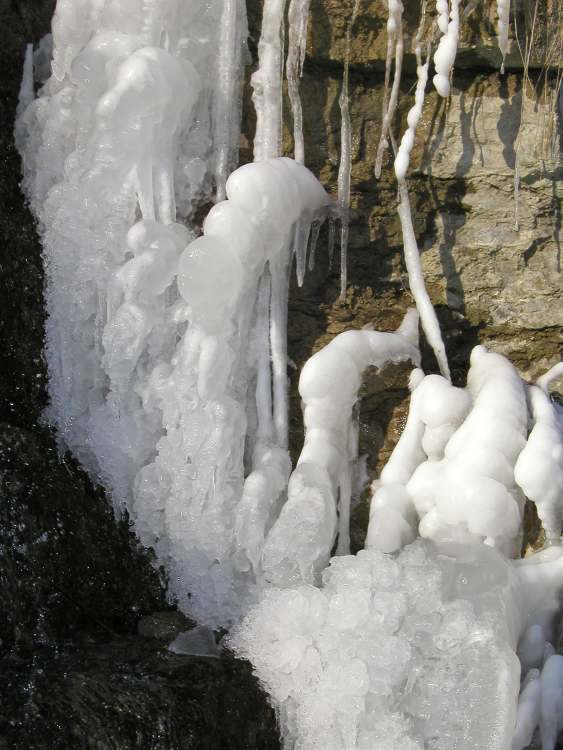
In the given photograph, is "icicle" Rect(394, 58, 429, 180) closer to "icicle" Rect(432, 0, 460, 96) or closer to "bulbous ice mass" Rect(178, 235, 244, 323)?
"icicle" Rect(432, 0, 460, 96)

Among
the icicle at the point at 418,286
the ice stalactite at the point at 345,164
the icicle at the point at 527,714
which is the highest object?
the ice stalactite at the point at 345,164

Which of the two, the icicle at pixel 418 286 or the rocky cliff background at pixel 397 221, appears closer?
the rocky cliff background at pixel 397 221

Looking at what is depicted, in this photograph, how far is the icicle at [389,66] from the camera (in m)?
3.72

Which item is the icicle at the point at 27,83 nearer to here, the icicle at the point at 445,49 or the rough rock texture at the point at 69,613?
the rough rock texture at the point at 69,613

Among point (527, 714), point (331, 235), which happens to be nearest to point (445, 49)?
point (331, 235)

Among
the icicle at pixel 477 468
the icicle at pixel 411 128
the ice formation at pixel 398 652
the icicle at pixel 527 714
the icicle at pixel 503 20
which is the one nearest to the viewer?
the ice formation at pixel 398 652

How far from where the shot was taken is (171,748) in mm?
2539

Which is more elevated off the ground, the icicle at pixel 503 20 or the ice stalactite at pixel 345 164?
the icicle at pixel 503 20

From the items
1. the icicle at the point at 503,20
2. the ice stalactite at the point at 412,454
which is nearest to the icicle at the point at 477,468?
the ice stalactite at the point at 412,454

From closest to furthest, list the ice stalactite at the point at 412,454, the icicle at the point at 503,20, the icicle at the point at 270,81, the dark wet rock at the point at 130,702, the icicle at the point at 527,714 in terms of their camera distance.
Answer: the dark wet rock at the point at 130,702, the icicle at the point at 527,714, the ice stalactite at the point at 412,454, the icicle at the point at 503,20, the icicle at the point at 270,81

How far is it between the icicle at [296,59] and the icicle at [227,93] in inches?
8.6

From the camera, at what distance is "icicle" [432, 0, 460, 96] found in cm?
369

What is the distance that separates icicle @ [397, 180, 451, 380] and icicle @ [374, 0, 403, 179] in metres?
0.16

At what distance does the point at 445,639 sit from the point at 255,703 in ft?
1.96
